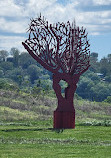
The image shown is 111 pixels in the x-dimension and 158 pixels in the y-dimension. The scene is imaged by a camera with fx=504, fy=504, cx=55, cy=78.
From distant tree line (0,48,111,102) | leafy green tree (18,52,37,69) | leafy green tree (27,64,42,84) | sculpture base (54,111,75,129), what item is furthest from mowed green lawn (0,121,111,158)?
leafy green tree (18,52,37,69)

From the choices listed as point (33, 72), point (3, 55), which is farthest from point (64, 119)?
point (3, 55)

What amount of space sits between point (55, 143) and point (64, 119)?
528 centimetres

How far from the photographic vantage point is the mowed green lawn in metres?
14.9

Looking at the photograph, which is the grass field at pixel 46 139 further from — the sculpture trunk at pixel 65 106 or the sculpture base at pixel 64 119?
the sculpture trunk at pixel 65 106

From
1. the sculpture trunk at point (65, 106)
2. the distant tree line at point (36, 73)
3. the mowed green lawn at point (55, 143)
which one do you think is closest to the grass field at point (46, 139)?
the mowed green lawn at point (55, 143)

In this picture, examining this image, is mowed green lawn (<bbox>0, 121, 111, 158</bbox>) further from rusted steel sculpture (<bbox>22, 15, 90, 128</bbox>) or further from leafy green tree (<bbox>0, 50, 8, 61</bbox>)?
leafy green tree (<bbox>0, 50, 8, 61</bbox>)

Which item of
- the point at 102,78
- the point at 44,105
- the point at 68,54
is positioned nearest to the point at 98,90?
the point at 102,78

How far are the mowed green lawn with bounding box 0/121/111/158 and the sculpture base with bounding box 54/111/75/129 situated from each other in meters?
1.05

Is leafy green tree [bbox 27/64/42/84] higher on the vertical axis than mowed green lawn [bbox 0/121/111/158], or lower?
higher

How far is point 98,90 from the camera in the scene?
109000 mm

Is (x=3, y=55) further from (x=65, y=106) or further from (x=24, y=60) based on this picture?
(x=65, y=106)

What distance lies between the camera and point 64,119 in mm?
22703

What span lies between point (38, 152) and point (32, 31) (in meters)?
9.64

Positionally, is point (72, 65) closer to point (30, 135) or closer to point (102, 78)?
point (30, 135)
